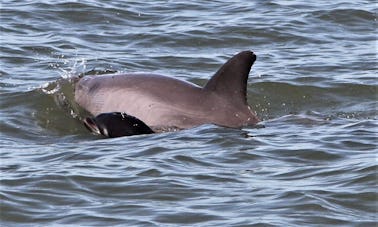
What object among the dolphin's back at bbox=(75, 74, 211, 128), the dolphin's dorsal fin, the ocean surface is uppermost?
the dolphin's dorsal fin

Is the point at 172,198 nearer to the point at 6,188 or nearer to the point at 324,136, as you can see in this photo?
the point at 6,188

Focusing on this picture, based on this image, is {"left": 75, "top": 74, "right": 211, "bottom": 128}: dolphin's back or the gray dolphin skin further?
{"left": 75, "top": 74, "right": 211, "bottom": 128}: dolphin's back

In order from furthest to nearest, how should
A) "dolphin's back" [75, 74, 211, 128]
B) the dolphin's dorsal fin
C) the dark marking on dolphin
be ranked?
"dolphin's back" [75, 74, 211, 128]
the dark marking on dolphin
the dolphin's dorsal fin

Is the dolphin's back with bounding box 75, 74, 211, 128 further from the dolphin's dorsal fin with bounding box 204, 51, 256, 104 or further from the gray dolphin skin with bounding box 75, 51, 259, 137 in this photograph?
the dolphin's dorsal fin with bounding box 204, 51, 256, 104

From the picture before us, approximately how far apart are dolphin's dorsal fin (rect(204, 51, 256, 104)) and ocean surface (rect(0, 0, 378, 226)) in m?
0.35

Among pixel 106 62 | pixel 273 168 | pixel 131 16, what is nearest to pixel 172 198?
pixel 273 168

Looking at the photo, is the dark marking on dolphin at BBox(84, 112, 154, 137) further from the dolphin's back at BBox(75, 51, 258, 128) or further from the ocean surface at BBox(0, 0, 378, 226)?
the dolphin's back at BBox(75, 51, 258, 128)

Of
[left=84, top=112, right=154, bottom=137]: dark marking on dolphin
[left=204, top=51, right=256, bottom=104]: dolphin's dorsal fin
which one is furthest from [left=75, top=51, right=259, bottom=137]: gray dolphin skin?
[left=84, top=112, right=154, bottom=137]: dark marking on dolphin

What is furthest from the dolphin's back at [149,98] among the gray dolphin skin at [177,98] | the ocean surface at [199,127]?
the ocean surface at [199,127]

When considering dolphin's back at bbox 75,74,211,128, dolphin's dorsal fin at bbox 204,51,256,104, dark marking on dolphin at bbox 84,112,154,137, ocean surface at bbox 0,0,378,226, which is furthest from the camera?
dolphin's back at bbox 75,74,211,128

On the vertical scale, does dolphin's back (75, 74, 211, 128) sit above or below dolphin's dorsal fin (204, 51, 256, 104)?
below

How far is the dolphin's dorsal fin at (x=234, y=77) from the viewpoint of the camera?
1036cm

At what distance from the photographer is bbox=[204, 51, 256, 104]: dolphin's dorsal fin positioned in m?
10.4

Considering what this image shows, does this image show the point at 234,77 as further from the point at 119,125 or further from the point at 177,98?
the point at 119,125
